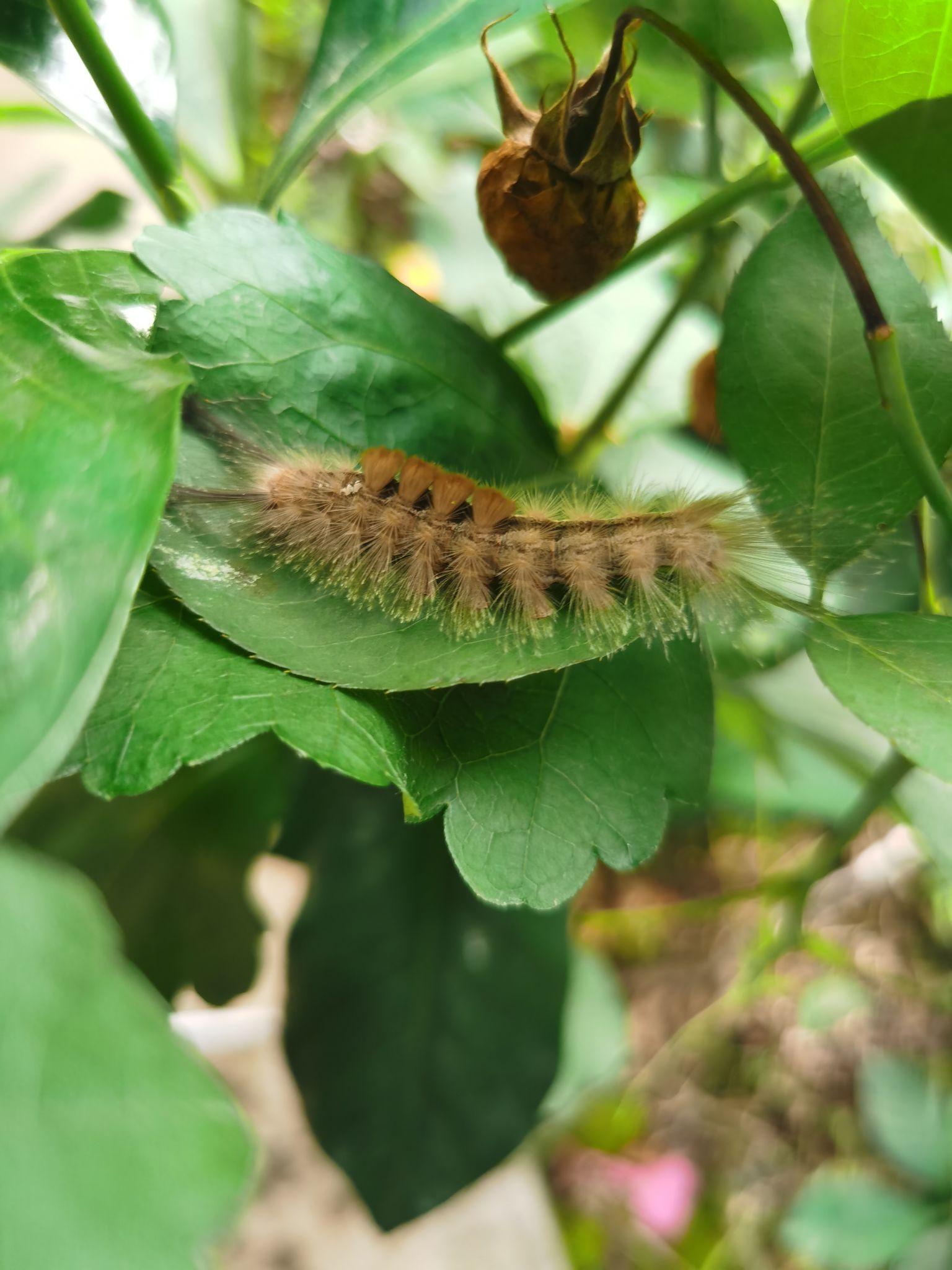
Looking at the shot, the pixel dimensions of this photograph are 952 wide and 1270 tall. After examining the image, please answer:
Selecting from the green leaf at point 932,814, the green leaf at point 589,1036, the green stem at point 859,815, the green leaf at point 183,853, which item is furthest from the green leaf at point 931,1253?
the green leaf at point 183,853

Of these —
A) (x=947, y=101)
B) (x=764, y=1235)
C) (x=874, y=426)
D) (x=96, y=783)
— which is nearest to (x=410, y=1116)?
(x=96, y=783)

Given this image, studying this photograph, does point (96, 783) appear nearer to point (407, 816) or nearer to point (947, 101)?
point (407, 816)

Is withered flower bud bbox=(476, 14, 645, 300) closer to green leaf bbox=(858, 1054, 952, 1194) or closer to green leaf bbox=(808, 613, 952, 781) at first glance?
green leaf bbox=(808, 613, 952, 781)

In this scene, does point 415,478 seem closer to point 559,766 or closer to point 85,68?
point 559,766

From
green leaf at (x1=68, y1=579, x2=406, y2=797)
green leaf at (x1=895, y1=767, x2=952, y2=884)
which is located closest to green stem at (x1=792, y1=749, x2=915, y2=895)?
green leaf at (x1=895, y1=767, x2=952, y2=884)

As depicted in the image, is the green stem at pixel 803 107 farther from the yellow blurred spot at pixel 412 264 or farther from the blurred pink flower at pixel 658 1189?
the blurred pink flower at pixel 658 1189
